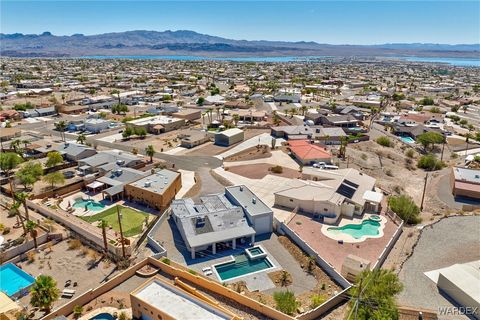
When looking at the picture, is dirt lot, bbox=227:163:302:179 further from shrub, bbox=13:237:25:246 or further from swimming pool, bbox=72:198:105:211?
shrub, bbox=13:237:25:246

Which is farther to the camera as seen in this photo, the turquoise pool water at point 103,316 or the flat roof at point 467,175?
the flat roof at point 467,175

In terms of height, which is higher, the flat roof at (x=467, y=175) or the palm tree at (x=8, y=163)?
the palm tree at (x=8, y=163)

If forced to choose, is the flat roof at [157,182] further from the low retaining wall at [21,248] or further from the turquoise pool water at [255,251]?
the turquoise pool water at [255,251]

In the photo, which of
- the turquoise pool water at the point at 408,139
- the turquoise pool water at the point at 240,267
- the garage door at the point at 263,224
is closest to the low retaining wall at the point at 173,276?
the turquoise pool water at the point at 240,267

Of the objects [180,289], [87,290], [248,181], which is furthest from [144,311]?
[248,181]

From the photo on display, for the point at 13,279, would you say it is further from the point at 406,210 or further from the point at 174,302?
the point at 406,210

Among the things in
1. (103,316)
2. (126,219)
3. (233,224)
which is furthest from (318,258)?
(126,219)

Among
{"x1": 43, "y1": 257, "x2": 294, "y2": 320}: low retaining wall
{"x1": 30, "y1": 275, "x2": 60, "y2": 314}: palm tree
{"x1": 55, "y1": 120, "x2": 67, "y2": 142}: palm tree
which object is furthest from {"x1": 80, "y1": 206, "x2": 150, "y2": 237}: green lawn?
{"x1": 55, "y1": 120, "x2": 67, "y2": 142}: palm tree
